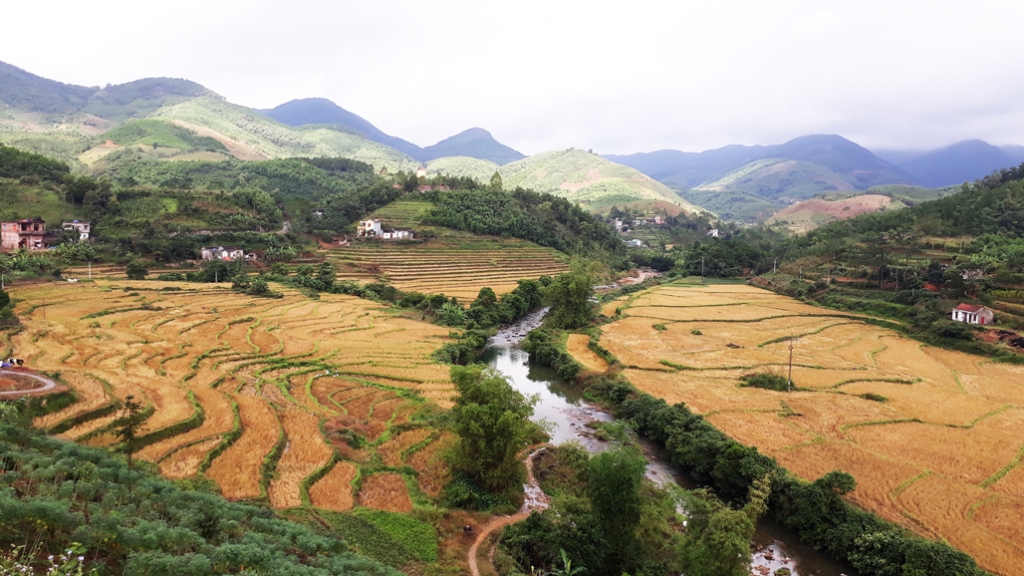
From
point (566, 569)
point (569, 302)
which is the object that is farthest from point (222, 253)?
point (566, 569)

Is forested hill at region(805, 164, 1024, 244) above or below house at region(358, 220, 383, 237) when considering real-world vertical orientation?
above

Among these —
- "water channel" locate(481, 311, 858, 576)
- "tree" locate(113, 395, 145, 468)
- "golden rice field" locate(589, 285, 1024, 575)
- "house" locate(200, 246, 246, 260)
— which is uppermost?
"house" locate(200, 246, 246, 260)

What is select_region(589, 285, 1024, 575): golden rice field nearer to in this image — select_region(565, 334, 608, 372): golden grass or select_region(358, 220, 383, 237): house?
select_region(565, 334, 608, 372): golden grass

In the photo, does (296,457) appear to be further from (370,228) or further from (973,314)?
(370,228)

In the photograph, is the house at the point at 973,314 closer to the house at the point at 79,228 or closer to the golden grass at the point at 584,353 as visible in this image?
the golden grass at the point at 584,353

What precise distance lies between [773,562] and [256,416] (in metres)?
19.3

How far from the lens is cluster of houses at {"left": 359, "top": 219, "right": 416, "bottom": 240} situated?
76625 millimetres

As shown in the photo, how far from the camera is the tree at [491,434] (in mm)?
18047

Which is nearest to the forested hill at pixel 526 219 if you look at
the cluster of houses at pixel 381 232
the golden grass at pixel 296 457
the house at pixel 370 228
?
the cluster of houses at pixel 381 232

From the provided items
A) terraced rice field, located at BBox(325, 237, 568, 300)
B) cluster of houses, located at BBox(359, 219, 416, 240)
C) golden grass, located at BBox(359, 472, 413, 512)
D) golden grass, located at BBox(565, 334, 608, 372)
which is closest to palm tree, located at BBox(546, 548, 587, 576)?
golden grass, located at BBox(359, 472, 413, 512)

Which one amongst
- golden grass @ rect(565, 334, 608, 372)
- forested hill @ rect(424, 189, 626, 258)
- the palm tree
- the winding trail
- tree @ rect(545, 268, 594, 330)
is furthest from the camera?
forested hill @ rect(424, 189, 626, 258)

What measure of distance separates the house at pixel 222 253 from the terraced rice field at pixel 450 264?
1013 cm

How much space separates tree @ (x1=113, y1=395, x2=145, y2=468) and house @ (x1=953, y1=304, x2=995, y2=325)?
5196 cm

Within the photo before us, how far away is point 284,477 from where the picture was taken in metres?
17.3
